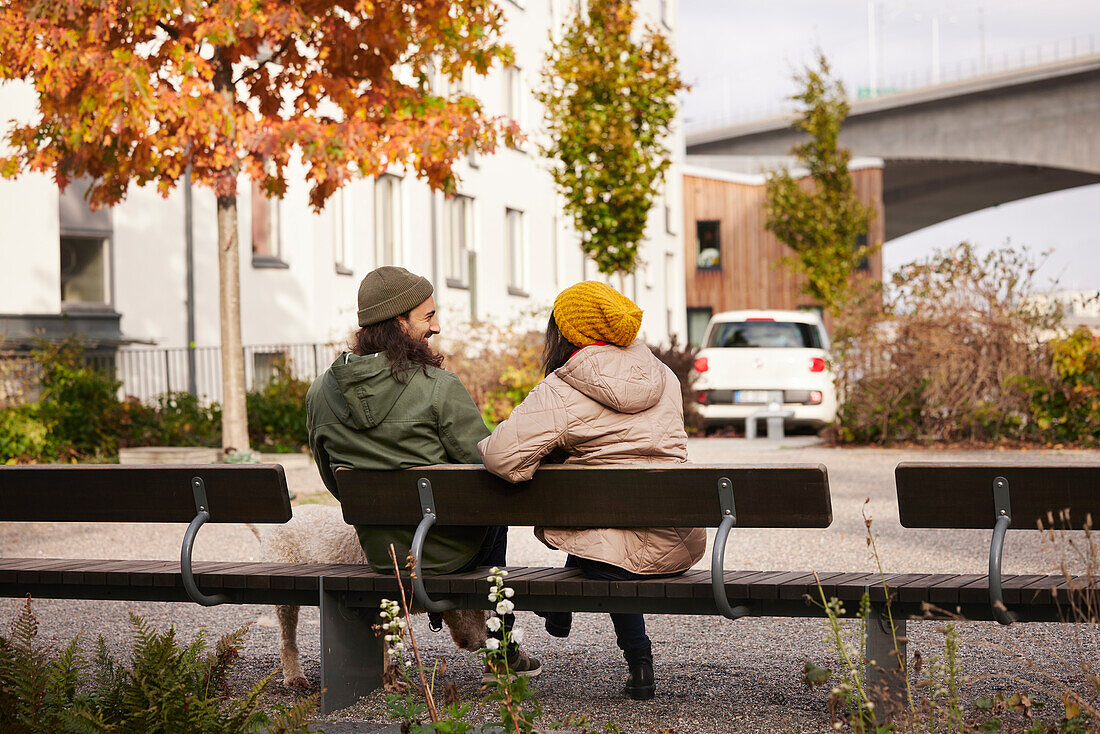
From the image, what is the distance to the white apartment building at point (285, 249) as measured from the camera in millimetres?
16828

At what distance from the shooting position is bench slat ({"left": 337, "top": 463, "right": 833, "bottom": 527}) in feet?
13.7

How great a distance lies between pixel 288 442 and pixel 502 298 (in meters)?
13.4

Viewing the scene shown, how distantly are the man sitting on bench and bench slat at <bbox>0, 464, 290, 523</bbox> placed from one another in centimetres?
26

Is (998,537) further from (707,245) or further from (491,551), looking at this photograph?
(707,245)

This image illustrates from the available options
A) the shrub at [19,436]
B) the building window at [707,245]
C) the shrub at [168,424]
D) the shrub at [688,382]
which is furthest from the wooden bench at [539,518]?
the building window at [707,245]

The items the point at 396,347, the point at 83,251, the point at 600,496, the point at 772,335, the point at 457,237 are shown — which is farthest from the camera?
the point at 457,237

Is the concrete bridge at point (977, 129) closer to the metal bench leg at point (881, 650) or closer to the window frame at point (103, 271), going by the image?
the window frame at point (103, 271)

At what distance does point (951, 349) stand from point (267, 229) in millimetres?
10883

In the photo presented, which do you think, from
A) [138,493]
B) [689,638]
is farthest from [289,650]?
[689,638]

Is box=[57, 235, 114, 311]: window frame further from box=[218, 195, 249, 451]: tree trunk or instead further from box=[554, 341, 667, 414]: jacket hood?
box=[554, 341, 667, 414]: jacket hood

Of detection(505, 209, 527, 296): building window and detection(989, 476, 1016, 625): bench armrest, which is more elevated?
detection(505, 209, 527, 296): building window

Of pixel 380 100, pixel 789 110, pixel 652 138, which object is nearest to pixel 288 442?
pixel 380 100

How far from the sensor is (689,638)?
5988 millimetres

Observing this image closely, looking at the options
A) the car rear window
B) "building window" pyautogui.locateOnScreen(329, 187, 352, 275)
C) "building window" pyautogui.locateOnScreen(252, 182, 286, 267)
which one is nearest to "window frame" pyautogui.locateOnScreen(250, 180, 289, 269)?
"building window" pyautogui.locateOnScreen(252, 182, 286, 267)
